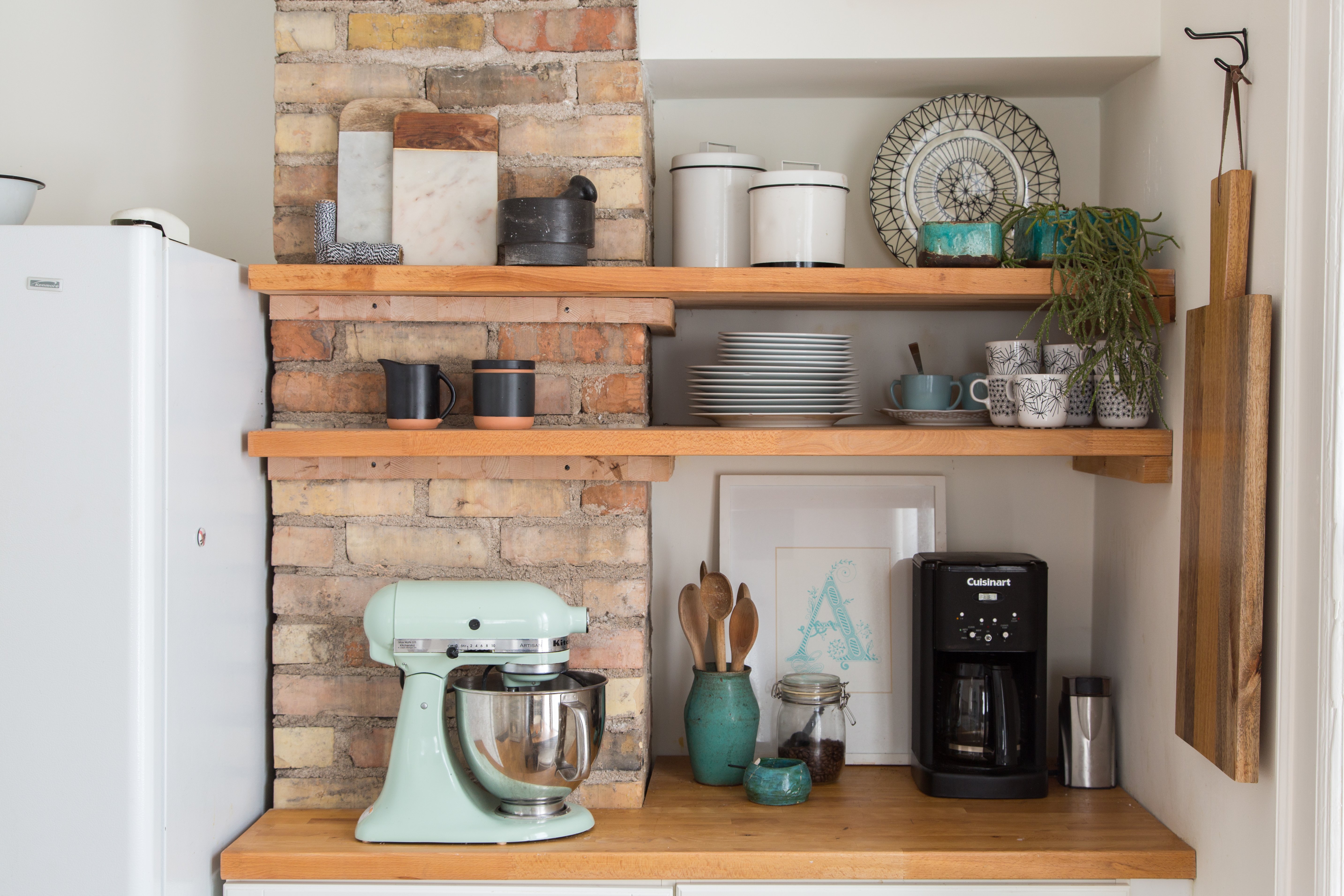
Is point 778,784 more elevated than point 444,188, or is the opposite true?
point 444,188

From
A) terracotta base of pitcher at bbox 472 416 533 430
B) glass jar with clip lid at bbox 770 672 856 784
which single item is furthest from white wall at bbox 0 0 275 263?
glass jar with clip lid at bbox 770 672 856 784

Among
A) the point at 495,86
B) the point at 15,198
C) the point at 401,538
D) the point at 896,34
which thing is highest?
the point at 896,34

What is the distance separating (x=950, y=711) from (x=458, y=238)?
1.17 meters

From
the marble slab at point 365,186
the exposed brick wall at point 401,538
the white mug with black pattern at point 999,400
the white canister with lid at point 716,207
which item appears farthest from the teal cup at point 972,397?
the marble slab at point 365,186

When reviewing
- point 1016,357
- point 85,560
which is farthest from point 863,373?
point 85,560

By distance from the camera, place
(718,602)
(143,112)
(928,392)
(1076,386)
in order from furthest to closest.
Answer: (143,112), (718,602), (928,392), (1076,386)

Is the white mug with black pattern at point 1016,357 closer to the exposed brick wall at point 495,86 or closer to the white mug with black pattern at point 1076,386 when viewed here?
the white mug with black pattern at point 1076,386

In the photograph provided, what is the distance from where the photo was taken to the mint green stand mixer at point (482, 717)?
150cm

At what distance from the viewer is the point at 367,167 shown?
163 cm

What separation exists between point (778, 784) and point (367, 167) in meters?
1.23

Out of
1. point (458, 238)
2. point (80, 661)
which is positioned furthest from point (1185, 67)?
point (80, 661)

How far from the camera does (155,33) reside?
1.91 meters

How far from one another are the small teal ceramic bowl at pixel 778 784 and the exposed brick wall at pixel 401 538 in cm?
19

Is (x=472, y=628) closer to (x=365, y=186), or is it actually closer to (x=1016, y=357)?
(x=365, y=186)
